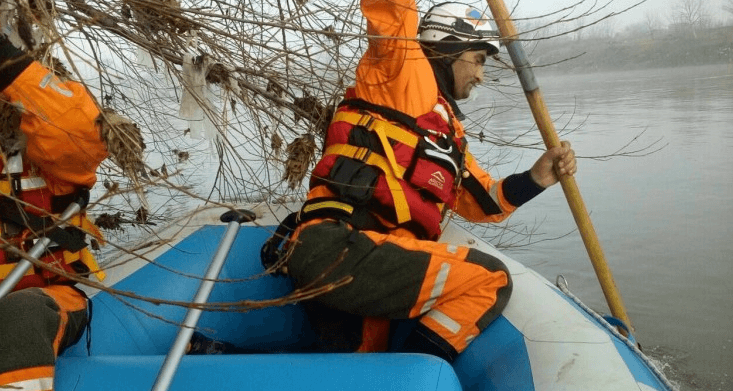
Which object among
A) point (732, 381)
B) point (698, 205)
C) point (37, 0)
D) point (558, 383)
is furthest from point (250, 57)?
point (698, 205)

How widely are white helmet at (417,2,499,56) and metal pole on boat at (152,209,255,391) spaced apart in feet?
2.75

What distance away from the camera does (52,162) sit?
169 centimetres

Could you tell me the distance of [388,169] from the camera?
192 cm

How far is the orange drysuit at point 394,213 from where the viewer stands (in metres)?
1.82

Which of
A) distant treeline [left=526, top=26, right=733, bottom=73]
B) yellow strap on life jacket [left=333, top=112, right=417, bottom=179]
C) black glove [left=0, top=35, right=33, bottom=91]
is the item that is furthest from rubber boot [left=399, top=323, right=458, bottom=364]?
distant treeline [left=526, top=26, right=733, bottom=73]

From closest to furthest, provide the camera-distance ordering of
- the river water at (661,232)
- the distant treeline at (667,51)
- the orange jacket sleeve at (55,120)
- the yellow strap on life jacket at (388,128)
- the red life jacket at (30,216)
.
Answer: the orange jacket sleeve at (55,120)
the red life jacket at (30,216)
the yellow strap on life jacket at (388,128)
the river water at (661,232)
the distant treeline at (667,51)

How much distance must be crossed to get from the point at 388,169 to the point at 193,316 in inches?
25.9

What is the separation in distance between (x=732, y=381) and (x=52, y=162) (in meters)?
2.86

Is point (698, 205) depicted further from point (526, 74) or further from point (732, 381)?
point (526, 74)

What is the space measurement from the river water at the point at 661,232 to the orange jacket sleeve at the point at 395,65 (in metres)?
1.50

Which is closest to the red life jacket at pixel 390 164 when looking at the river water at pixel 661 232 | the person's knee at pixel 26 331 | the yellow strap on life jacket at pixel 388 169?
the yellow strap on life jacket at pixel 388 169

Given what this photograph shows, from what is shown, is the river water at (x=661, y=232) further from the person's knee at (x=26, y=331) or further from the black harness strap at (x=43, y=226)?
the person's knee at (x=26, y=331)

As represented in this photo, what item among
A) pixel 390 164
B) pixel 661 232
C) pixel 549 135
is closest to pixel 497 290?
pixel 390 164

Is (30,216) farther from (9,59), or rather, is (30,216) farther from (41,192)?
(9,59)
